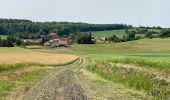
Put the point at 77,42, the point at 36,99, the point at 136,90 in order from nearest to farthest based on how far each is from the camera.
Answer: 1. the point at 36,99
2. the point at 136,90
3. the point at 77,42

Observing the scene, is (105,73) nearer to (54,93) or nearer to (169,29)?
(54,93)

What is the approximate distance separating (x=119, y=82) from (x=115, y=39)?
159m

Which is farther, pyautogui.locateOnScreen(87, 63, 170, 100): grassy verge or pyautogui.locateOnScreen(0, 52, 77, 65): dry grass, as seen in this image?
pyautogui.locateOnScreen(0, 52, 77, 65): dry grass

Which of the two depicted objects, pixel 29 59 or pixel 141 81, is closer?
pixel 141 81

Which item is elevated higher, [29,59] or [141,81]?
[141,81]

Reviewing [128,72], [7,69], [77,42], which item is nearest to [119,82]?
[128,72]

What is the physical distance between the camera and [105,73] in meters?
46.3

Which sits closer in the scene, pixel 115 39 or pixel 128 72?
pixel 128 72

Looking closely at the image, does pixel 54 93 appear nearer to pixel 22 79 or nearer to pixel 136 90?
pixel 136 90

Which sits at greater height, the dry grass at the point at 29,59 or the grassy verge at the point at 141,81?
the grassy verge at the point at 141,81

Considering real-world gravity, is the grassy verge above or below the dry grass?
above

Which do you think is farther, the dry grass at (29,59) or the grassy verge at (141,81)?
the dry grass at (29,59)

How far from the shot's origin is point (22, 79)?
133 ft

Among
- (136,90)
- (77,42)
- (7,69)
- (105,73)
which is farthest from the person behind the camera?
(77,42)
